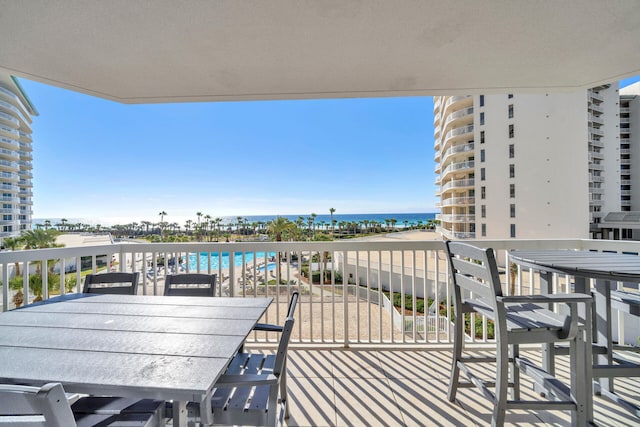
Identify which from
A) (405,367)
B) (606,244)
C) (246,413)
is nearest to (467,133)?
(606,244)

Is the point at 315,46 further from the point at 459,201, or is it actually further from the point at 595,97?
the point at 459,201

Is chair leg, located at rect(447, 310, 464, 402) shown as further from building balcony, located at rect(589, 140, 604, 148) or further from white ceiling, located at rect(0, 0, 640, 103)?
building balcony, located at rect(589, 140, 604, 148)

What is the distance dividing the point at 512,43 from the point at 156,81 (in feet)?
10.2

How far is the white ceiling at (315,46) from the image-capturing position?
1680 millimetres

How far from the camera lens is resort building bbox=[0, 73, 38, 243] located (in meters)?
5.78

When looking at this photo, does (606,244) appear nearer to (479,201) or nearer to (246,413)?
(246,413)

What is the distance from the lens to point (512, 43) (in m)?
2.04

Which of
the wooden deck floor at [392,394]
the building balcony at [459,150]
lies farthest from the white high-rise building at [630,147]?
the wooden deck floor at [392,394]

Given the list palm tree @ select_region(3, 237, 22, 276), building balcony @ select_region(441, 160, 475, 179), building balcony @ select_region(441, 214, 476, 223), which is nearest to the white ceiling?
palm tree @ select_region(3, 237, 22, 276)

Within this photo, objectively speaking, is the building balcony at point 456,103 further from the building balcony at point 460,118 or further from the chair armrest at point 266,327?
the chair armrest at point 266,327

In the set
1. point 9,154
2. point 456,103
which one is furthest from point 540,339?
point 456,103

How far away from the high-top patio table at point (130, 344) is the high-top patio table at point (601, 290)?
5.99 ft

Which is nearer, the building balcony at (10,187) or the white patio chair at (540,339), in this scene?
the white patio chair at (540,339)

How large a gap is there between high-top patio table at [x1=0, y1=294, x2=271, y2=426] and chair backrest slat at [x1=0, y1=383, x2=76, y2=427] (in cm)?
20
